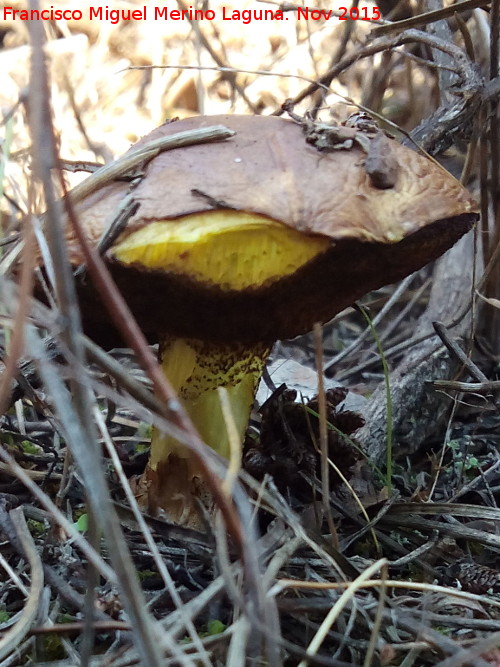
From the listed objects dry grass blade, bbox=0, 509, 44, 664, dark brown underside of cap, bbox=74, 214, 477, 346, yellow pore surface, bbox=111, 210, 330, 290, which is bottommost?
dry grass blade, bbox=0, 509, 44, 664

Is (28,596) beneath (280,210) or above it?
beneath

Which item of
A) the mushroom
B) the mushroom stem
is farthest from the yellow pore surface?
the mushroom stem

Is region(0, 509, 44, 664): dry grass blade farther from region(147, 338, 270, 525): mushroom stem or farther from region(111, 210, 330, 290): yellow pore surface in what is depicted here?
region(111, 210, 330, 290): yellow pore surface

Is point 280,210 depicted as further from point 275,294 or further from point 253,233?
point 275,294

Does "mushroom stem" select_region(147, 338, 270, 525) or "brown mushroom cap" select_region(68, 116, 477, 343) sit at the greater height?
"brown mushroom cap" select_region(68, 116, 477, 343)

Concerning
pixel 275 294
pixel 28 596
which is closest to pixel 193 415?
pixel 275 294

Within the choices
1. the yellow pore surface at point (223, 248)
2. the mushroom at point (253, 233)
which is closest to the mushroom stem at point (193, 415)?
the mushroom at point (253, 233)

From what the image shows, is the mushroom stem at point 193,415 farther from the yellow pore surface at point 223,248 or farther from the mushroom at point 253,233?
the yellow pore surface at point 223,248
